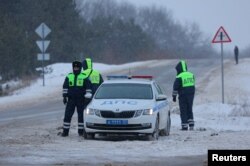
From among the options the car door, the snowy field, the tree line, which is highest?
the tree line

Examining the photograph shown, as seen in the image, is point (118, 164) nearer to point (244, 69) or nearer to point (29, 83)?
point (29, 83)

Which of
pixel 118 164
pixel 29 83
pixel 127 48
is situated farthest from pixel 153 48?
pixel 118 164

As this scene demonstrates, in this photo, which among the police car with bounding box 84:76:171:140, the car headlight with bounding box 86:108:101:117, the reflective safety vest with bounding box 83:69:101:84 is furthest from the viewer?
the reflective safety vest with bounding box 83:69:101:84

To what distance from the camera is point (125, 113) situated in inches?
685

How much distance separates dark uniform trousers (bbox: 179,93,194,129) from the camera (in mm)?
21641

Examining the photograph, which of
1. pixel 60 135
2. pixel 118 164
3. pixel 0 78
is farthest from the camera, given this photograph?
pixel 0 78

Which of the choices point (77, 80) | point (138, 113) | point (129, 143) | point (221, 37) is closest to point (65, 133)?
point (77, 80)

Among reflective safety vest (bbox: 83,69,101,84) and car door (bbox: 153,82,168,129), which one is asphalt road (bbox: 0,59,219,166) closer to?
reflective safety vest (bbox: 83,69,101,84)

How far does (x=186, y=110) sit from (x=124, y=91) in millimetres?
3697

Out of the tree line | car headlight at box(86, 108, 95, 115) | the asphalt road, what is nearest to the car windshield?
car headlight at box(86, 108, 95, 115)

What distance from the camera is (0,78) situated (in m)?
47.7

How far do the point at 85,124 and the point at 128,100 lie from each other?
124cm

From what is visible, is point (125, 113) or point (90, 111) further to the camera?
point (90, 111)

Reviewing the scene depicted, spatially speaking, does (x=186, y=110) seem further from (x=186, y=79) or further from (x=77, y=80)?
(x=77, y=80)
